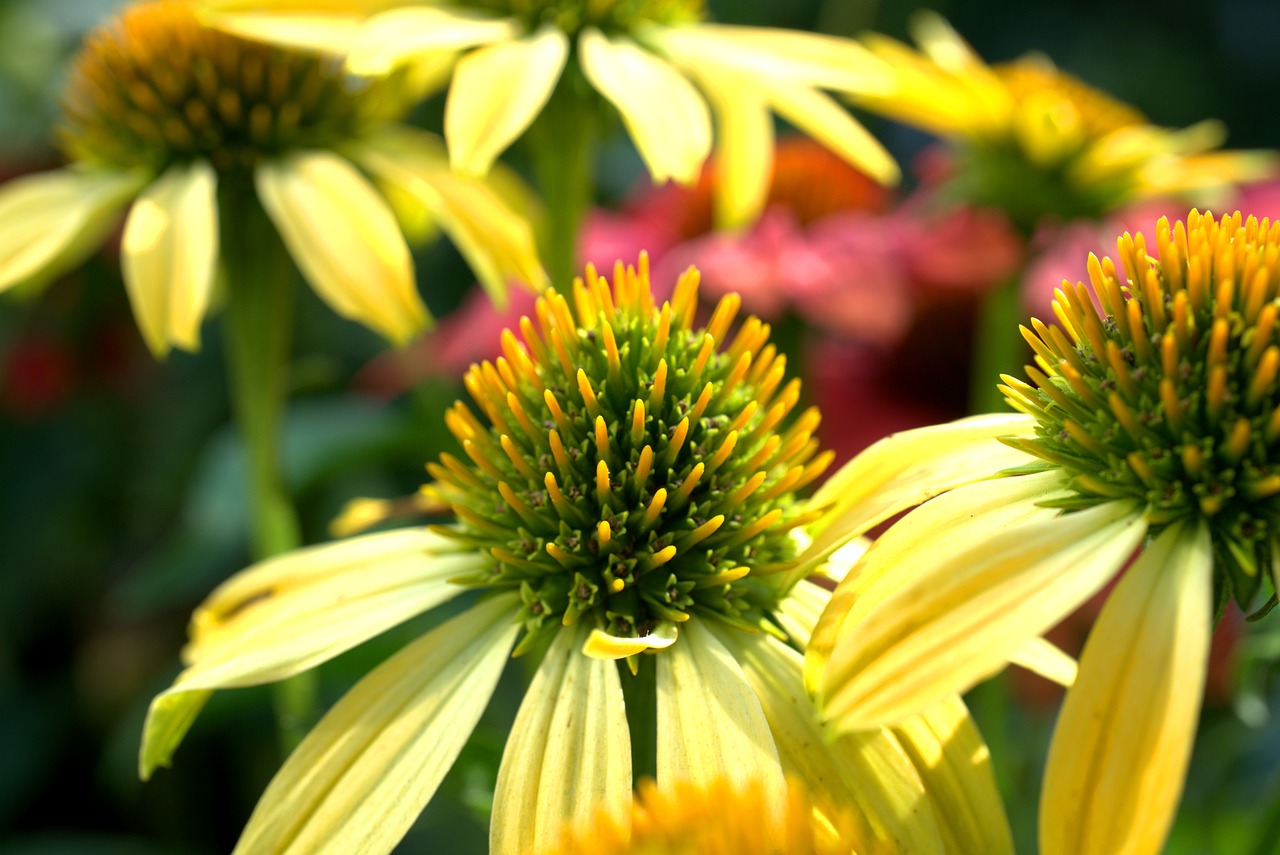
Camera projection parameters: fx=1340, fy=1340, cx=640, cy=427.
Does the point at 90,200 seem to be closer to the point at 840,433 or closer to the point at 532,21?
the point at 532,21

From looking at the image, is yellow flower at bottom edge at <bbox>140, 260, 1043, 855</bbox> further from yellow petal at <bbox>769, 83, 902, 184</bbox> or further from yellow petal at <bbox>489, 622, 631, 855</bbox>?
yellow petal at <bbox>769, 83, 902, 184</bbox>

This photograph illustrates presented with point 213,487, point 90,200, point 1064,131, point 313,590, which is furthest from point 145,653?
point 1064,131

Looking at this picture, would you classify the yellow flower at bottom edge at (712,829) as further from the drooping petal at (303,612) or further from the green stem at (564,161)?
the green stem at (564,161)

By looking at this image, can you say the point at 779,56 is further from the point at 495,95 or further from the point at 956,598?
the point at 956,598

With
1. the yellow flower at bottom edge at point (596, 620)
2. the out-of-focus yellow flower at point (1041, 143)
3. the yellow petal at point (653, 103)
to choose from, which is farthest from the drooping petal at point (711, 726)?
the out-of-focus yellow flower at point (1041, 143)

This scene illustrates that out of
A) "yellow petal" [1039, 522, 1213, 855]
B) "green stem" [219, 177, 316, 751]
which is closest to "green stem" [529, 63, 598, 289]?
"green stem" [219, 177, 316, 751]

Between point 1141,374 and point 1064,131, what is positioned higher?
point 1064,131

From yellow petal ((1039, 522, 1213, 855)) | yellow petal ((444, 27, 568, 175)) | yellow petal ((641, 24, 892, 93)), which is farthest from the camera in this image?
yellow petal ((641, 24, 892, 93))

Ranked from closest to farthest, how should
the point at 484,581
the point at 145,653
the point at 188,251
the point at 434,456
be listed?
the point at 484,581
the point at 188,251
the point at 434,456
the point at 145,653
